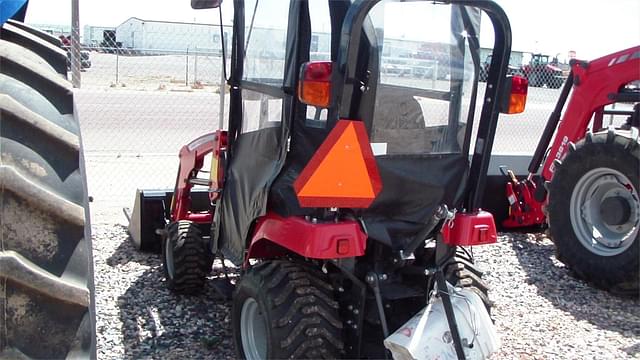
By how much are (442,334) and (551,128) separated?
12.9ft

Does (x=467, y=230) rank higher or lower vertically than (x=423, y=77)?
lower

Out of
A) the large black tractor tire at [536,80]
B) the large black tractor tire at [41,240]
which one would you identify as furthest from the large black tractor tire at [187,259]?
the large black tractor tire at [536,80]

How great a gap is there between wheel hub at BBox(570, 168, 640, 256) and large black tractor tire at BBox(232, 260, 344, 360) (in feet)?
10.0

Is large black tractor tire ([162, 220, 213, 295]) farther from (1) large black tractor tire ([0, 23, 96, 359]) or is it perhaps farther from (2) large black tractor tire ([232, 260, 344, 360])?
(1) large black tractor tire ([0, 23, 96, 359])

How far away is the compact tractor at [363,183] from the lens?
3.03 metres

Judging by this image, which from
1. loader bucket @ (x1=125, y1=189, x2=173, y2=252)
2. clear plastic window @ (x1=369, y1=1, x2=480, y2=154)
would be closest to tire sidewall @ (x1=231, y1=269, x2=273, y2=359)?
clear plastic window @ (x1=369, y1=1, x2=480, y2=154)

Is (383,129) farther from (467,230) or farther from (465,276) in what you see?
(465,276)

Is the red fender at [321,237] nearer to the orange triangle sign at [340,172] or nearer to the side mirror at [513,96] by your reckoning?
the orange triangle sign at [340,172]

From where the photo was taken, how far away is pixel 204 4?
3.68 metres

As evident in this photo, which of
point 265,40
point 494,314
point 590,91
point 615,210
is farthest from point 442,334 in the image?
point 590,91

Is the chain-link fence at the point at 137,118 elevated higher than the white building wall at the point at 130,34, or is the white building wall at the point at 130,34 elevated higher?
the white building wall at the point at 130,34

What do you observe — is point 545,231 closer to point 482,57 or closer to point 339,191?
point 482,57

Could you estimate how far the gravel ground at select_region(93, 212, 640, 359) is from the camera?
13.6 feet

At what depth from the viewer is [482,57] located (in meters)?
3.53
